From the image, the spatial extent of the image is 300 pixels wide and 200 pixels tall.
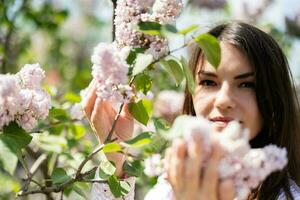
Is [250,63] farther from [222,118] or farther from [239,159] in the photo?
[239,159]

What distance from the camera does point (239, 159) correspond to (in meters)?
0.79

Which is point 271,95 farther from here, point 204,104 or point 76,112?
point 76,112

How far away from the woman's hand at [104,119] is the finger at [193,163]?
0.42 meters

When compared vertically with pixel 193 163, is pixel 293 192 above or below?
below

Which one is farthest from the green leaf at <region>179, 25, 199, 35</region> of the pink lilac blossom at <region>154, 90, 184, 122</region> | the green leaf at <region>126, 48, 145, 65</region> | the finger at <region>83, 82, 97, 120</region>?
the pink lilac blossom at <region>154, 90, 184, 122</region>

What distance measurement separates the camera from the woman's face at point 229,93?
123cm

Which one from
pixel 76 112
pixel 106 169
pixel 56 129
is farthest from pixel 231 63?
pixel 56 129

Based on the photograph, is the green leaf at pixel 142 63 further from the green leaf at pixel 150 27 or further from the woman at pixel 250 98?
the woman at pixel 250 98

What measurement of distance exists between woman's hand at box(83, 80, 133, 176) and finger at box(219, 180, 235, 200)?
44 centimetres

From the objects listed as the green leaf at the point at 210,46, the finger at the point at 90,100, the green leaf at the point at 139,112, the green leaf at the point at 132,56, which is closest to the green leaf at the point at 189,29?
the green leaf at the point at 210,46

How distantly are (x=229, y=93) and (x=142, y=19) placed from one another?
0.92ft

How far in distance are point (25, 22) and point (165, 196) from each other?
1636 millimetres

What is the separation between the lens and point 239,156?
0.80 metres

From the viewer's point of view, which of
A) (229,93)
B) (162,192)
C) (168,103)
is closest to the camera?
(229,93)
